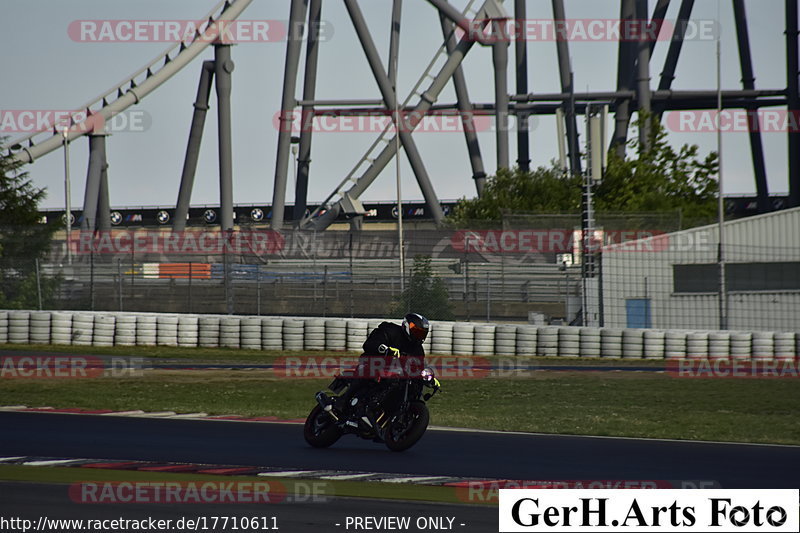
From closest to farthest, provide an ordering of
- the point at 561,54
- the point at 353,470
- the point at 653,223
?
the point at 353,470 → the point at 653,223 → the point at 561,54

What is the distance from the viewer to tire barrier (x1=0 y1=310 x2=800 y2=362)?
83.6ft

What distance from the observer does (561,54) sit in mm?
56562

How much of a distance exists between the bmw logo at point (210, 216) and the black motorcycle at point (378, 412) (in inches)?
2951

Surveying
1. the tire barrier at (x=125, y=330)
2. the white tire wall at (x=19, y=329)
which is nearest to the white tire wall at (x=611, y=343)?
the tire barrier at (x=125, y=330)

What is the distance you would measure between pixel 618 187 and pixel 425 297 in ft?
73.1

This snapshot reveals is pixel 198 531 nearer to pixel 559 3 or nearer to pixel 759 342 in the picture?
pixel 759 342

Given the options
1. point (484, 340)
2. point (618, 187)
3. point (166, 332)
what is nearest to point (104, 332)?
point (166, 332)

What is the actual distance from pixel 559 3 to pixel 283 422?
157ft

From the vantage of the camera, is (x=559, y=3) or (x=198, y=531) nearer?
(x=198, y=531)

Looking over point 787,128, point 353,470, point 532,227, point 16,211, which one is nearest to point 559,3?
point 787,128

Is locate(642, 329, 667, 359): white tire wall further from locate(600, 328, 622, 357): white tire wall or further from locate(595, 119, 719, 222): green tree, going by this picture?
Answer: locate(595, 119, 719, 222): green tree

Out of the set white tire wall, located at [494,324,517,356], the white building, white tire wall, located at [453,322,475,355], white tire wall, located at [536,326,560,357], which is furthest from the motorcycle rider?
the white building

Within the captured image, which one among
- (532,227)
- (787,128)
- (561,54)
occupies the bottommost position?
(532,227)

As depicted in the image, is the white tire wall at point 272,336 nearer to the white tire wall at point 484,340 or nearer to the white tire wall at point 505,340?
the white tire wall at point 484,340
